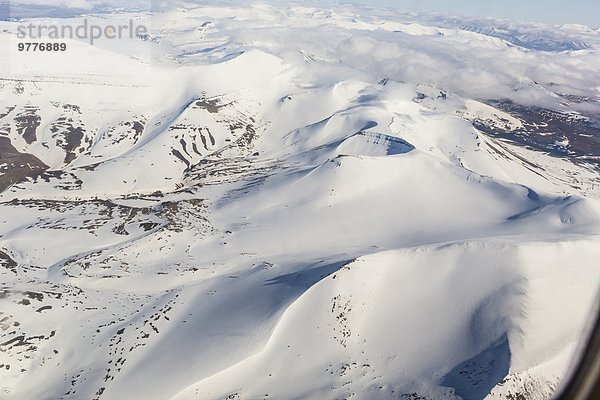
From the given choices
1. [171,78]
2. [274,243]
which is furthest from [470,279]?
[171,78]

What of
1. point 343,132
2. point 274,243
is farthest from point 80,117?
point 274,243

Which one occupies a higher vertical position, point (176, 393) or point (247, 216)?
point (176, 393)

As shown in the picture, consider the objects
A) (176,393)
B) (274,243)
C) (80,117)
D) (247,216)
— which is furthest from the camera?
(80,117)

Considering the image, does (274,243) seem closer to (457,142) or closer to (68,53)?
(457,142)

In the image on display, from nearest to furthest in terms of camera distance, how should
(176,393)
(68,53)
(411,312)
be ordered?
(176,393) < (411,312) < (68,53)

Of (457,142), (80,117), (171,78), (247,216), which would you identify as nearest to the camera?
(247,216)

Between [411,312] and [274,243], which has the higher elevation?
[411,312]

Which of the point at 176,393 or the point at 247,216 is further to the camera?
the point at 247,216

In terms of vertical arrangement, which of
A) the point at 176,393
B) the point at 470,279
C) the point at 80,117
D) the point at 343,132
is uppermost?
the point at 470,279

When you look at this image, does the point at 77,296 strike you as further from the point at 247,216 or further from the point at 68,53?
the point at 68,53
